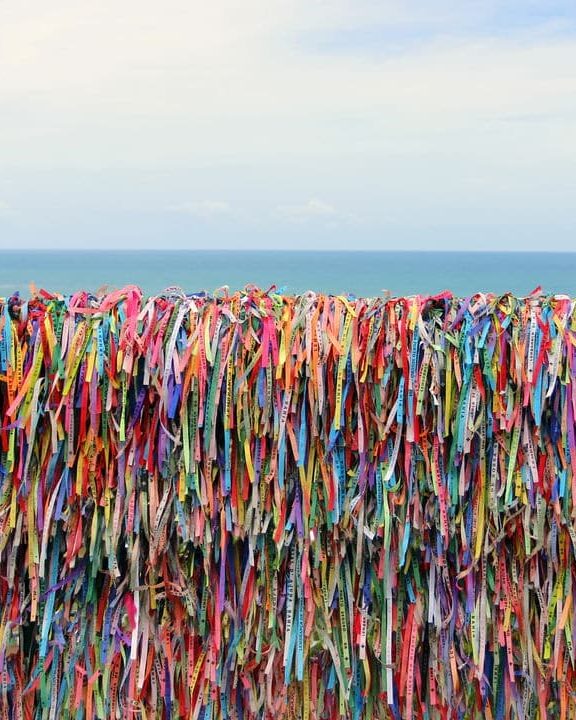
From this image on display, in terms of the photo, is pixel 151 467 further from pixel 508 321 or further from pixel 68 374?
pixel 508 321

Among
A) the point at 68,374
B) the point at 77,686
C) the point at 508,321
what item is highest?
the point at 508,321

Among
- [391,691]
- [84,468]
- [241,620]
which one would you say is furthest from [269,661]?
[84,468]

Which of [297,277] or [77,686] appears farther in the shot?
[297,277]

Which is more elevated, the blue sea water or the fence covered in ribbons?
the blue sea water

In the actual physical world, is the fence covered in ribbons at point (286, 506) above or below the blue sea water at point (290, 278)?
below

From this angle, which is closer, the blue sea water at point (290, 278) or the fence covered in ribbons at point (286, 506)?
the fence covered in ribbons at point (286, 506)

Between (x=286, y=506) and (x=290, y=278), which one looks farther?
(x=290, y=278)

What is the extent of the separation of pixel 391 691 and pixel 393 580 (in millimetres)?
324

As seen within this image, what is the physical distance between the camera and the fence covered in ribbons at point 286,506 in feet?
6.10

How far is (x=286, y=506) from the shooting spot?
1933 millimetres

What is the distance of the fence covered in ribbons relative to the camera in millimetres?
1859

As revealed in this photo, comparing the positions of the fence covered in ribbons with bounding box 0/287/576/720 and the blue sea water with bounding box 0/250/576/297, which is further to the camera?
the blue sea water with bounding box 0/250/576/297

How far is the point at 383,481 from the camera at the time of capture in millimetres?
1903

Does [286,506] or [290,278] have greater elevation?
[290,278]
